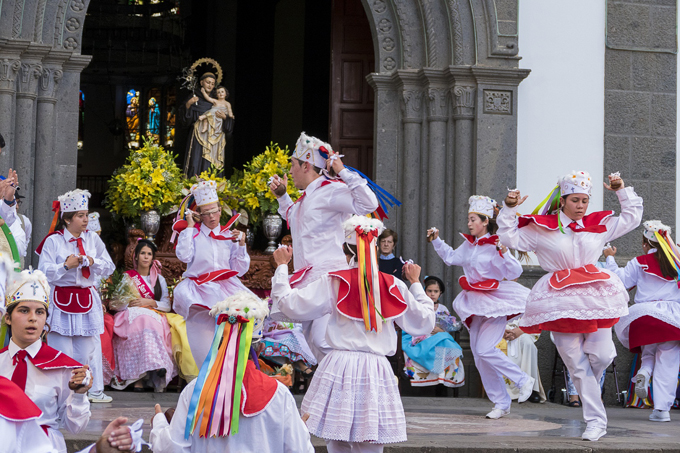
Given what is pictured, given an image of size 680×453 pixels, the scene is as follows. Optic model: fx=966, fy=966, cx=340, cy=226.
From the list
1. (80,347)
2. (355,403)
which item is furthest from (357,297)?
(80,347)

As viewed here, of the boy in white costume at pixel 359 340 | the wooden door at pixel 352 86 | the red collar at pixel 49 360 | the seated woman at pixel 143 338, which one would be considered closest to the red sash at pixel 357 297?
the boy in white costume at pixel 359 340

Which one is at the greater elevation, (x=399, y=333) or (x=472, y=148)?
(x=472, y=148)

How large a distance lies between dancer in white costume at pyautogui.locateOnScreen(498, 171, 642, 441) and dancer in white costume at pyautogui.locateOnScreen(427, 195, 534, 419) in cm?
109

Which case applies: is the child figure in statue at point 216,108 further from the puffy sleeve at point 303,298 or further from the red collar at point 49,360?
the red collar at point 49,360

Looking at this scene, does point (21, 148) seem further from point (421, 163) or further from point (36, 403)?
point (36, 403)

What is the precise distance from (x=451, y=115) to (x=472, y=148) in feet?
1.46

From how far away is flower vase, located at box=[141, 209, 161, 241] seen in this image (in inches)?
406

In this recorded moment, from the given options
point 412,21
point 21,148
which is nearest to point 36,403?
point 21,148

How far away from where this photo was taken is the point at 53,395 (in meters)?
4.39

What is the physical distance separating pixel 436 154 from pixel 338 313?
572 centimetres

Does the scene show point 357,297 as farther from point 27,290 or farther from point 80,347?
point 80,347

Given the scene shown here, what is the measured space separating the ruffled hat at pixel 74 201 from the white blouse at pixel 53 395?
3.74 m

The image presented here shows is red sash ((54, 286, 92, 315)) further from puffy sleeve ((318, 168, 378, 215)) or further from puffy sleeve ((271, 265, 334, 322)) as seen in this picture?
puffy sleeve ((271, 265, 334, 322))

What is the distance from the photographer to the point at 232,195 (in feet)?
35.2
